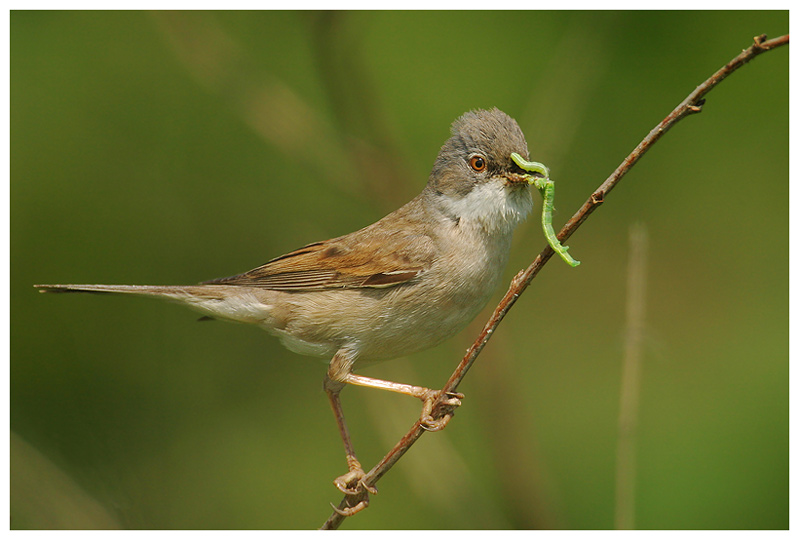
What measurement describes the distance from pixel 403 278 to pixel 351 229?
2076mm

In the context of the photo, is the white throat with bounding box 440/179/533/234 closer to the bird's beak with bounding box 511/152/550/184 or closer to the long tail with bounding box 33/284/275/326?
the bird's beak with bounding box 511/152/550/184

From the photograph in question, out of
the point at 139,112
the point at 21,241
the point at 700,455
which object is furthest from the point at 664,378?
the point at 21,241

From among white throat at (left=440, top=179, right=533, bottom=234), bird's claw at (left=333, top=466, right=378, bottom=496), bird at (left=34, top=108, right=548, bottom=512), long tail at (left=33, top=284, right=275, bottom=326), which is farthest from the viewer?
long tail at (left=33, top=284, right=275, bottom=326)

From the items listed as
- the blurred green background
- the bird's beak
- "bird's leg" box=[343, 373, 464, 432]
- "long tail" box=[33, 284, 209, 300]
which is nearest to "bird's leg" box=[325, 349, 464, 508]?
"bird's leg" box=[343, 373, 464, 432]

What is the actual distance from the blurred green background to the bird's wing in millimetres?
715

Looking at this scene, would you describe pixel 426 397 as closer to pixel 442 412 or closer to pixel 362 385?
pixel 442 412

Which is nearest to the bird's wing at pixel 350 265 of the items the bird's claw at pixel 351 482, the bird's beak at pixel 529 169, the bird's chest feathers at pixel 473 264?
the bird's chest feathers at pixel 473 264

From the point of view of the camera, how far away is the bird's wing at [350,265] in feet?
11.2

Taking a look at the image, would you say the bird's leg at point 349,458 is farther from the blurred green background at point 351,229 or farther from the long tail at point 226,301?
the blurred green background at point 351,229

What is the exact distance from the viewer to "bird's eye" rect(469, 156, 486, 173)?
3.27 meters

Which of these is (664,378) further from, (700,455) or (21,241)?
(21,241)

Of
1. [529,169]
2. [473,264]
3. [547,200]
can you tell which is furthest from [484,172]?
[547,200]

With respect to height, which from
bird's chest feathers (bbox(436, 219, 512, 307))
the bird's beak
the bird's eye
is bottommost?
bird's chest feathers (bbox(436, 219, 512, 307))

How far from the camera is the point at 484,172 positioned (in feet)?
10.7
